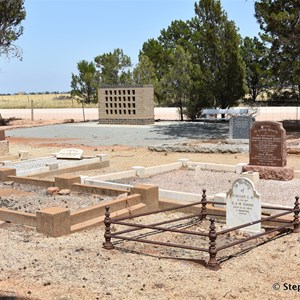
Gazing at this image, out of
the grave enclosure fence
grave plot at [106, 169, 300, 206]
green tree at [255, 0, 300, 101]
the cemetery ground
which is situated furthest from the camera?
green tree at [255, 0, 300, 101]

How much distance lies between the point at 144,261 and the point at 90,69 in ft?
201

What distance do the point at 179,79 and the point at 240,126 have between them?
15.0 metres

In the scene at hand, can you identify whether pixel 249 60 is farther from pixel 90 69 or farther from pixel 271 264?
pixel 271 264

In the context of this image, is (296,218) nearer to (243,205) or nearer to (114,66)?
(243,205)

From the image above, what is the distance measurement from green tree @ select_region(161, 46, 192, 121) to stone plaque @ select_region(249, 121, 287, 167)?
2236cm

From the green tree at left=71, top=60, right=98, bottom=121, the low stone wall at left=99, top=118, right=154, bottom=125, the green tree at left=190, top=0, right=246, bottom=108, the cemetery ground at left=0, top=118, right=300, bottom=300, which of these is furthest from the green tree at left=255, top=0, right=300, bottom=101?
the green tree at left=71, top=60, right=98, bottom=121

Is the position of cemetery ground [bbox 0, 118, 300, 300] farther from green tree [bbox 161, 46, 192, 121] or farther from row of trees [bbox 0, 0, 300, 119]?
green tree [bbox 161, 46, 192, 121]

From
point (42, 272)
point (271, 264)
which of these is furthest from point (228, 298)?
point (42, 272)

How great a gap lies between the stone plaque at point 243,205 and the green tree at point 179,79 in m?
27.4

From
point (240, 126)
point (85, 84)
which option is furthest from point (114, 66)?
point (240, 126)

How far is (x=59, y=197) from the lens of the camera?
10.8m

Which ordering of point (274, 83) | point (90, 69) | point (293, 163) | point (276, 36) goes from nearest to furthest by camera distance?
point (293, 163)
point (276, 36)
point (274, 83)
point (90, 69)

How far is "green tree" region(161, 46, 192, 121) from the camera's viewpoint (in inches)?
1398

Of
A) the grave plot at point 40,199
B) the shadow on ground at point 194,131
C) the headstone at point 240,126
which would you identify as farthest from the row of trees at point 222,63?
the grave plot at point 40,199
